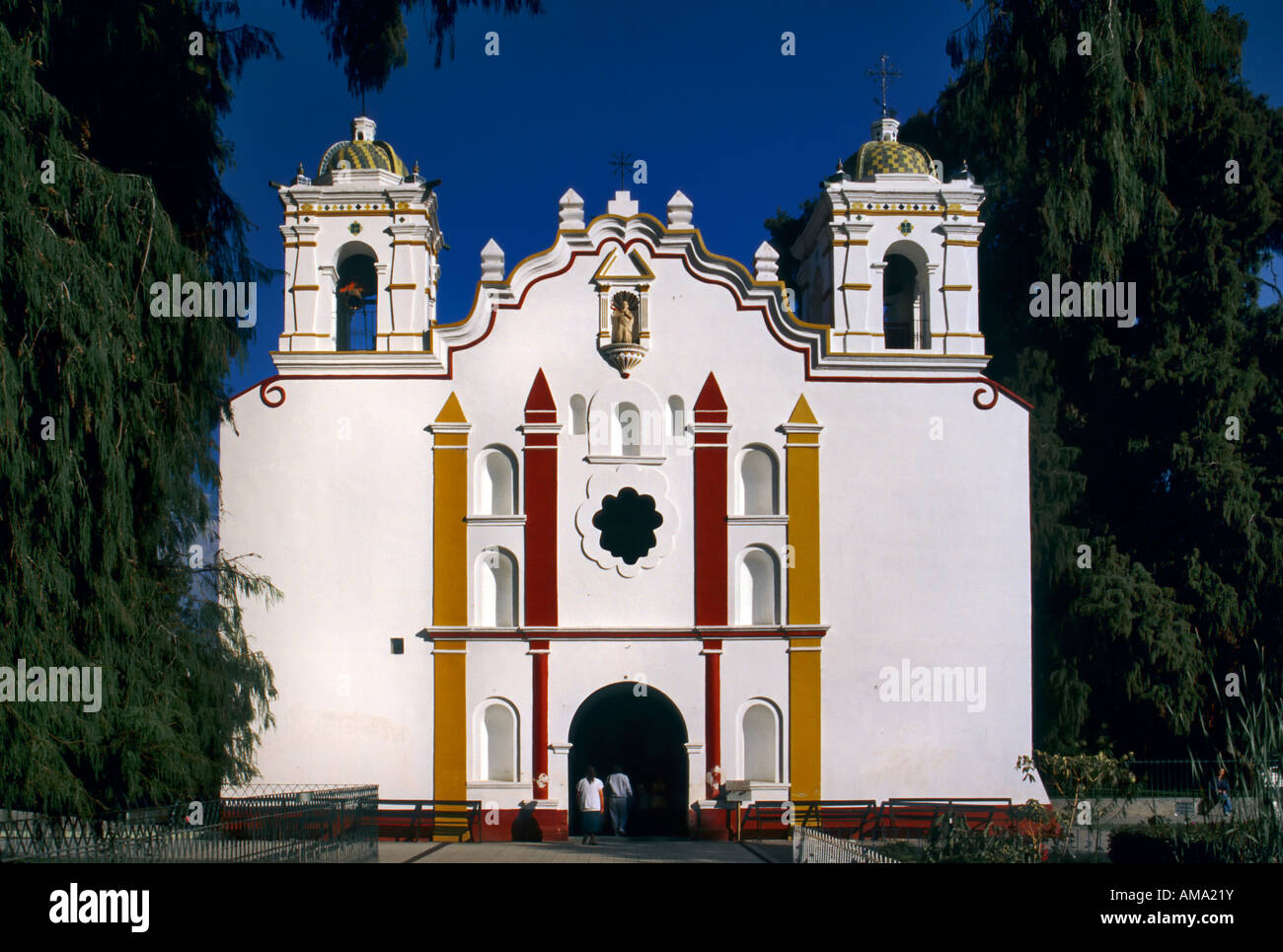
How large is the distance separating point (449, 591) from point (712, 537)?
4.36 metres

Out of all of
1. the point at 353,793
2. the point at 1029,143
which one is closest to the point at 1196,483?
the point at 1029,143

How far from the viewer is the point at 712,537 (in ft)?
69.0

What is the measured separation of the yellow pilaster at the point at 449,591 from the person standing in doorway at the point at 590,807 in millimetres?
2378

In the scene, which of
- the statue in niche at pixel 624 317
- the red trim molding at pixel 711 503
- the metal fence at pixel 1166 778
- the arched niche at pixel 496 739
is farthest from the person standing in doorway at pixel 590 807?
the metal fence at pixel 1166 778

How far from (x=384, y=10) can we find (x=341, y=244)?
591 centimetres

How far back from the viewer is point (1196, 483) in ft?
80.5

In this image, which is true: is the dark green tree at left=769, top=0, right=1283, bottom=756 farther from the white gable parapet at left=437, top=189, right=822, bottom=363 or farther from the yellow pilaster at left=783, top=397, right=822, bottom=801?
the yellow pilaster at left=783, top=397, right=822, bottom=801

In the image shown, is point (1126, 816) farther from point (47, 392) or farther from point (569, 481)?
point (47, 392)

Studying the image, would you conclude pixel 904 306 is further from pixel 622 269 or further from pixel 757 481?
pixel 622 269

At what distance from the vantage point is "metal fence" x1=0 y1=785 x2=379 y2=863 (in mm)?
12648

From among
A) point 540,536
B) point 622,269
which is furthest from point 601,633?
point 622,269

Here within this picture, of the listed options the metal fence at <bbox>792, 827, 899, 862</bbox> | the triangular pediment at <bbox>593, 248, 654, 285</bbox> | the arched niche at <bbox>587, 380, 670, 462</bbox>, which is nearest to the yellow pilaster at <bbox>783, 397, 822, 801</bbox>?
the arched niche at <bbox>587, 380, 670, 462</bbox>

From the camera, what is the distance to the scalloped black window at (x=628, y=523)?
21203 mm

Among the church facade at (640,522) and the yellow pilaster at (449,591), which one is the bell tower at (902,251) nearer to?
the church facade at (640,522)
